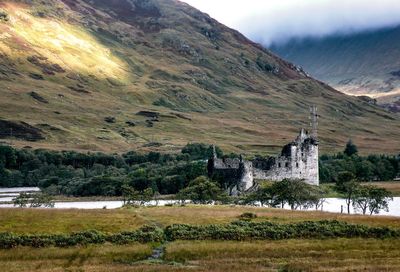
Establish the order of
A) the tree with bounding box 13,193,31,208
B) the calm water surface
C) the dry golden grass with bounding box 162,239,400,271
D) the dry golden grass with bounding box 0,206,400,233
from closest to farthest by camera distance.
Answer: the dry golden grass with bounding box 162,239,400,271 < the dry golden grass with bounding box 0,206,400,233 < the tree with bounding box 13,193,31,208 < the calm water surface

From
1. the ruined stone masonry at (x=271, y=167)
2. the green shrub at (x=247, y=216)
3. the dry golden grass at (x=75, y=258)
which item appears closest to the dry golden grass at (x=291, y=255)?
the dry golden grass at (x=75, y=258)

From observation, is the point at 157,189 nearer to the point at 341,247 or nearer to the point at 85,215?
the point at 85,215

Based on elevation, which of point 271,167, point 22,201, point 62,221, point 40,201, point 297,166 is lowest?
point 62,221

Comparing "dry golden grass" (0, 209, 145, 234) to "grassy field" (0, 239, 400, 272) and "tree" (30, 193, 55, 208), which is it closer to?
"grassy field" (0, 239, 400, 272)

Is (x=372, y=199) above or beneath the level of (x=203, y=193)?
above

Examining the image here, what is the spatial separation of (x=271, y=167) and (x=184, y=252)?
11267 cm

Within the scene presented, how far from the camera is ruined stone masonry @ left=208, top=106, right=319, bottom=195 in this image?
16050 centimetres

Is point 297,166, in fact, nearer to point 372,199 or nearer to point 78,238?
point 372,199

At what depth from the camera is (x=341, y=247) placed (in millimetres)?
65500

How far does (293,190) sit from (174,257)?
68.1 meters

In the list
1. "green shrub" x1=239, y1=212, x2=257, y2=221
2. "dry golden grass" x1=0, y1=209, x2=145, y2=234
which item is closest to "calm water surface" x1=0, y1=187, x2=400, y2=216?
"dry golden grass" x1=0, y1=209, x2=145, y2=234

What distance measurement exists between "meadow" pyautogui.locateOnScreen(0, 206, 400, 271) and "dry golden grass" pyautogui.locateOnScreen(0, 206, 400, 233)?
109mm

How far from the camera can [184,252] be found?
206 feet

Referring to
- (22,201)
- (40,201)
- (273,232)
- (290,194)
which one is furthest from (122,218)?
(40,201)
